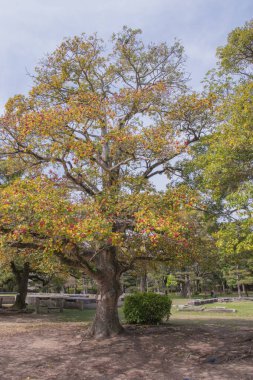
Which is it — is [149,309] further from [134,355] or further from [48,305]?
[48,305]

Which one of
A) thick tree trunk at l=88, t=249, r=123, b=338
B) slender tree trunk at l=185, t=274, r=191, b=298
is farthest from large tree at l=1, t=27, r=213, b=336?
slender tree trunk at l=185, t=274, r=191, b=298

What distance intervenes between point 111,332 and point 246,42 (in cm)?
1072

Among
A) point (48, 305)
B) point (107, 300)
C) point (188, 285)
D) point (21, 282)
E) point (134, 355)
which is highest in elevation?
point (21, 282)

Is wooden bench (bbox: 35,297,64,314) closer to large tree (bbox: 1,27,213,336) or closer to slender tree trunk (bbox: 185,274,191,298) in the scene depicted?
large tree (bbox: 1,27,213,336)

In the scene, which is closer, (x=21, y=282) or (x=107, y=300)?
(x=107, y=300)

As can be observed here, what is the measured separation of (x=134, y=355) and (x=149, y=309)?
5.42 metres

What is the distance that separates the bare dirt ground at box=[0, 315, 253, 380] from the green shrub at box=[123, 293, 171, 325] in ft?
4.98

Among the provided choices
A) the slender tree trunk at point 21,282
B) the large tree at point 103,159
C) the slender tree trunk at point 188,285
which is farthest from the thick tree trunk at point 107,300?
the slender tree trunk at point 188,285

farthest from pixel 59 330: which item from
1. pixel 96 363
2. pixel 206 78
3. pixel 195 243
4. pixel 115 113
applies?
pixel 206 78

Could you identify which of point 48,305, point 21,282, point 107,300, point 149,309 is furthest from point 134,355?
point 48,305

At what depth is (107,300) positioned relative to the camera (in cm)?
1227

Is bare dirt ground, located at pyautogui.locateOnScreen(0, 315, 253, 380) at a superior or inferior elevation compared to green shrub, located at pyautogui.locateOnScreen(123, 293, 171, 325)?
inferior

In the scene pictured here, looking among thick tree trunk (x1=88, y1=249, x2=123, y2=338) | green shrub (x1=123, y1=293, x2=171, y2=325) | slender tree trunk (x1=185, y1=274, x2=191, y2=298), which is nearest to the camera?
thick tree trunk (x1=88, y1=249, x2=123, y2=338)

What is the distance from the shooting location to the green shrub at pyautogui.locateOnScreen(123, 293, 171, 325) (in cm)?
1483
